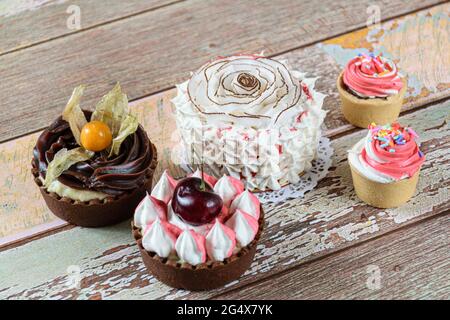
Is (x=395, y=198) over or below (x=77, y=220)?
below

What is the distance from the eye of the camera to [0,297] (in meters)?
2.14

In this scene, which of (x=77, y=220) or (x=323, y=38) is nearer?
(x=77, y=220)

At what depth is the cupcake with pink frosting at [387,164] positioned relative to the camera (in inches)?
87.0

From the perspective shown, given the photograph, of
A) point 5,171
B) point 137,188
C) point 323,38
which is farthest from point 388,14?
point 5,171

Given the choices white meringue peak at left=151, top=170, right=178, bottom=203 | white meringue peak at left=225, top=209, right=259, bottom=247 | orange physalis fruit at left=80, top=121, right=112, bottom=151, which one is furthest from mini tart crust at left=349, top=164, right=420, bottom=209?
orange physalis fruit at left=80, top=121, right=112, bottom=151

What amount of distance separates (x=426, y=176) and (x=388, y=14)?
0.92 meters

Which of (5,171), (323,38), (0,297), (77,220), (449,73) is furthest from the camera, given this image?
(323,38)

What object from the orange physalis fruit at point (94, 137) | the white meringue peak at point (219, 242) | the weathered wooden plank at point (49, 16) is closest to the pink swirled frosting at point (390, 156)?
the white meringue peak at point (219, 242)

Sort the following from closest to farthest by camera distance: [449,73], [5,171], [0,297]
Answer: [0,297] < [5,171] < [449,73]

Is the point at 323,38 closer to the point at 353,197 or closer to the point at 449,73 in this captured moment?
the point at 449,73

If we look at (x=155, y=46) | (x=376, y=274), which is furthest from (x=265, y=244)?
(x=155, y=46)

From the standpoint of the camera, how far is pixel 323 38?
9.74ft

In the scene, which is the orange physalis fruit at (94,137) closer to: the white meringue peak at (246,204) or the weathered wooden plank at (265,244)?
the weathered wooden plank at (265,244)

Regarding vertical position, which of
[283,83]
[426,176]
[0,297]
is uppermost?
[283,83]
